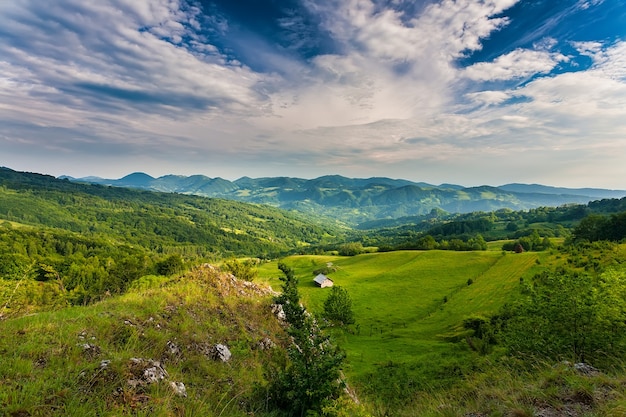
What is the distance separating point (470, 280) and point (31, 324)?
259 ft

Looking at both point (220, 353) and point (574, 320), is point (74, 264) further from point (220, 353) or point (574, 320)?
point (574, 320)

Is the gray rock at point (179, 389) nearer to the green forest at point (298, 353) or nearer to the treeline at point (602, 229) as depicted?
the green forest at point (298, 353)

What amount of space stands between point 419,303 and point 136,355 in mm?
65554

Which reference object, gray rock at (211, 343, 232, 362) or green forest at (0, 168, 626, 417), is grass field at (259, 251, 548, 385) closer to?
green forest at (0, 168, 626, 417)

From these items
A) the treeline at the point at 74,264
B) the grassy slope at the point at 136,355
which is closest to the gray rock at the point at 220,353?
the grassy slope at the point at 136,355

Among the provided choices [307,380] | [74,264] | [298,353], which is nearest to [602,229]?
[298,353]

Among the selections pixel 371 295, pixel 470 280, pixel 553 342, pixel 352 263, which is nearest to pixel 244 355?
pixel 553 342

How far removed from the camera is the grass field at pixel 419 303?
1328 inches

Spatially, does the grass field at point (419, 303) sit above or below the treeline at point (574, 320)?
below

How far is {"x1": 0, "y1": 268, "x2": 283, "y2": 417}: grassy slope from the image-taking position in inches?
230

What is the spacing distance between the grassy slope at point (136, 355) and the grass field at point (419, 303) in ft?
22.6

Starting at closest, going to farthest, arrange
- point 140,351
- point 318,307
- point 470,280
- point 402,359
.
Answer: point 140,351, point 402,359, point 318,307, point 470,280

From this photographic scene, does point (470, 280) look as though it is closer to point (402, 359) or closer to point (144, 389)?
point (402, 359)

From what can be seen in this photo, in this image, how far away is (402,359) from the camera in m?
35.5
